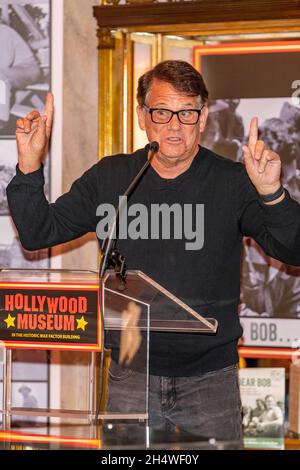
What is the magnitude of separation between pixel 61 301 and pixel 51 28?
1998 millimetres

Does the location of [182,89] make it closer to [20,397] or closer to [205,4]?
[205,4]

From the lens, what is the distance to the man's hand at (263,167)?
2.06 metres

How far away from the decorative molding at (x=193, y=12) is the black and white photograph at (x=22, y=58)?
0.92ft

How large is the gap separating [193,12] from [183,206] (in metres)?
1.50

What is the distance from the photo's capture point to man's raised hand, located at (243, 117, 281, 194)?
6.75ft

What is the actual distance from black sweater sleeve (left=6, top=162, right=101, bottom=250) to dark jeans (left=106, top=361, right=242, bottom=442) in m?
0.50

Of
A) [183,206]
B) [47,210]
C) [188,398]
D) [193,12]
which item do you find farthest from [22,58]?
[188,398]

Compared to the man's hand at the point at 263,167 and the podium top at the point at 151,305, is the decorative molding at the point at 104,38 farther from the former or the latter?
the podium top at the point at 151,305

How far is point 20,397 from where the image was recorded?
358 cm

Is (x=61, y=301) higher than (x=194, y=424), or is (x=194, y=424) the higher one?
(x=61, y=301)

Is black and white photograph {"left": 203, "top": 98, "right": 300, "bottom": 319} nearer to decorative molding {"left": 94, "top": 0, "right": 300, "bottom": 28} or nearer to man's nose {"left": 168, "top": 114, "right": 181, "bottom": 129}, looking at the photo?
decorative molding {"left": 94, "top": 0, "right": 300, "bottom": 28}

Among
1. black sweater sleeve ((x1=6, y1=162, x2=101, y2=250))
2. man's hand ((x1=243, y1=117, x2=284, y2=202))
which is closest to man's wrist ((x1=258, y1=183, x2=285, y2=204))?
man's hand ((x1=243, y1=117, x2=284, y2=202))

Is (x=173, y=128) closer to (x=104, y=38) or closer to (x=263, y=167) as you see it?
(x=263, y=167)
